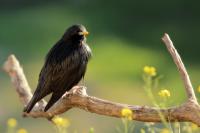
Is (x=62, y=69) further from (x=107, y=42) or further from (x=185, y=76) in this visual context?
(x=107, y=42)

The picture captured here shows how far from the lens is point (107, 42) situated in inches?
547

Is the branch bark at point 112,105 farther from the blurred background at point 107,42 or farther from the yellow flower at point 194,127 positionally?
the blurred background at point 107,42

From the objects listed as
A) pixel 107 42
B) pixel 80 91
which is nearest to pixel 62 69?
pixel 80 91

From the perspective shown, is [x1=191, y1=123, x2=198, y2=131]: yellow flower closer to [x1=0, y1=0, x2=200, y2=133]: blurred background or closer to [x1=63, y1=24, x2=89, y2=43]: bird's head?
[x1=63, y1=24, x2=89, y2=43]: bird's head

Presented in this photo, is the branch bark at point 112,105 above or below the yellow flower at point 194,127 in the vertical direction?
above

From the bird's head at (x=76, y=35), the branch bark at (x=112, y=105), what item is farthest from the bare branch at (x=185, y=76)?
the bird's head at (x=76, y=35)

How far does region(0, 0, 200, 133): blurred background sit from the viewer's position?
449 inches

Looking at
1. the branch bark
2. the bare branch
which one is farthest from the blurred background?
the bare branch

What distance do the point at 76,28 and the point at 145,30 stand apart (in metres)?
7.03

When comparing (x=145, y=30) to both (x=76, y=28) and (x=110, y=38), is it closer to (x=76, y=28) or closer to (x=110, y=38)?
(x=110, y=38)

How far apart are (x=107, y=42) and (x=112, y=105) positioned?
25.4ft

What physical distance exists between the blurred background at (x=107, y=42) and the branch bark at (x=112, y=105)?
2.68 metres

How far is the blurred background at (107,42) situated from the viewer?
11.4 meters

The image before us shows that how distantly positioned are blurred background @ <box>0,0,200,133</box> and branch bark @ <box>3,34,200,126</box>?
268 centimetres
